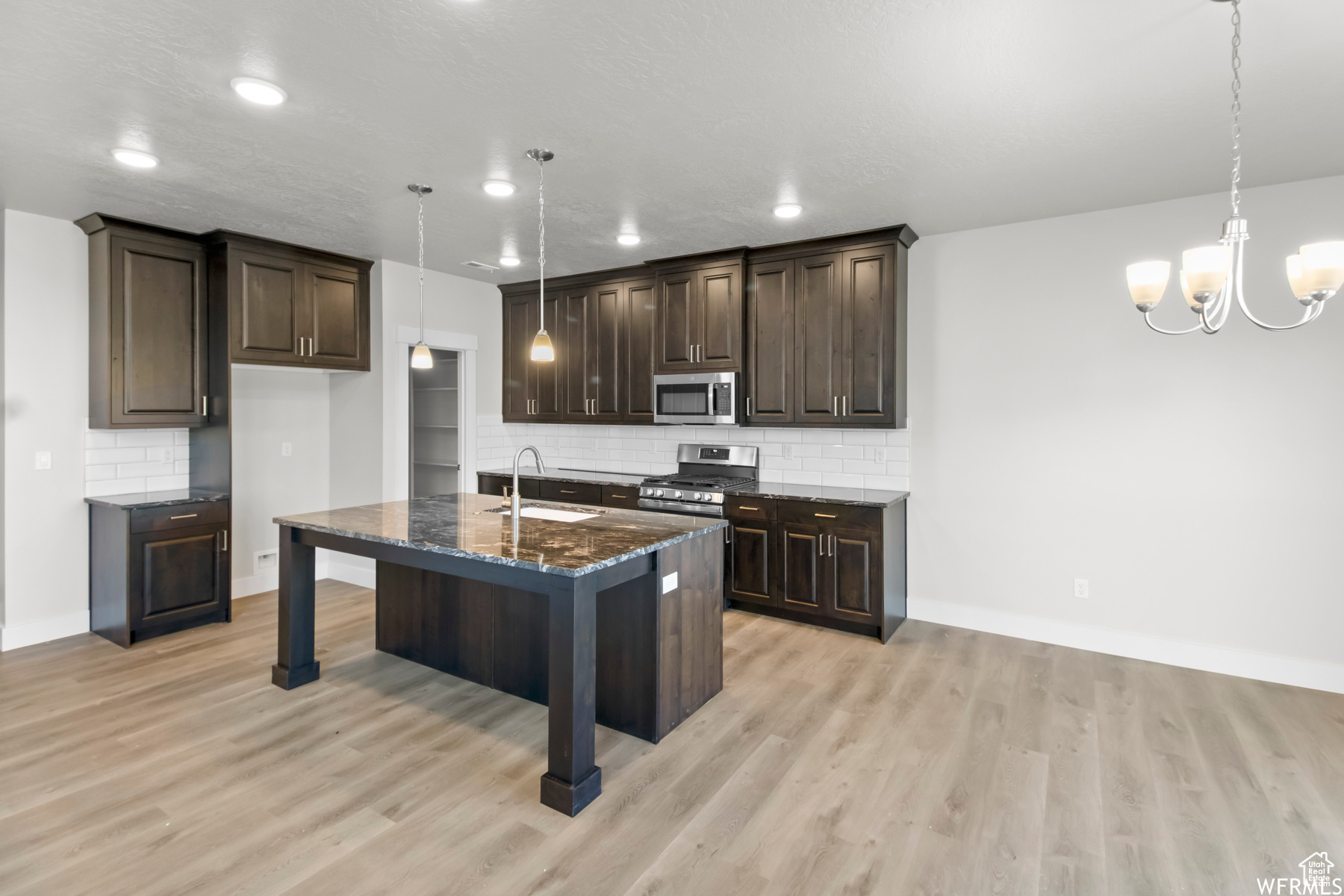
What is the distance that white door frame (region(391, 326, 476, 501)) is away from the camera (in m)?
5.33

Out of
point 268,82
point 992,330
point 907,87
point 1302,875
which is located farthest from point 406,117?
point 1302,875

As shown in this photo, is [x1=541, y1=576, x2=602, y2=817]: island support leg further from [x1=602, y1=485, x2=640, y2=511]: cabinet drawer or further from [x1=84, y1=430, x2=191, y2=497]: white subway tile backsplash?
[x1=84, y1=430, x2=191, y2=497]: white subway tile backsplash

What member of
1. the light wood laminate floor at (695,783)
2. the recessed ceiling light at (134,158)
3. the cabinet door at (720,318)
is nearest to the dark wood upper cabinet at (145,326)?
the recessed ceiling light at (134,158)

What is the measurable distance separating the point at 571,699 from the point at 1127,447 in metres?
3.50

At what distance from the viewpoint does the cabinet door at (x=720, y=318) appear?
4910 millimetres

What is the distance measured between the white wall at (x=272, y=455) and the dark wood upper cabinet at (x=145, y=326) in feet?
1.75

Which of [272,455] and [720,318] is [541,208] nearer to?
[720,318]

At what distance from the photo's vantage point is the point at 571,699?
2.44 m

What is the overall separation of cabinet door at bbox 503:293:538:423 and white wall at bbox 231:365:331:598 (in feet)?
5.02

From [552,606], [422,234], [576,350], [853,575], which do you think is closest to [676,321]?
[576,350]

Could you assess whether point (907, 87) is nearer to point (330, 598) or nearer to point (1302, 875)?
point (1302, 875)

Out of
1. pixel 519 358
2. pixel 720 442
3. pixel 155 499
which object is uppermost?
pixel 519 358

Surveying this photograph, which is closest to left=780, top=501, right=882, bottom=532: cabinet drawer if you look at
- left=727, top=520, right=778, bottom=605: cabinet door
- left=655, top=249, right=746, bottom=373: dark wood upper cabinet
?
left=727, top=520, right=778, bottom=605: cabinet door

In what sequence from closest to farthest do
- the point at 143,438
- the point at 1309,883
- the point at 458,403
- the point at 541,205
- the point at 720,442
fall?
1. the point at 1309,883
2. the point at 541,205
3. the point at 143,438
4. the point at 720,442
5. the point at 458,403
